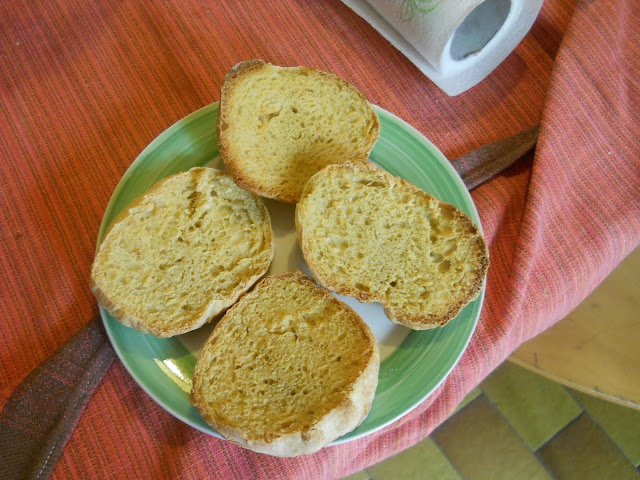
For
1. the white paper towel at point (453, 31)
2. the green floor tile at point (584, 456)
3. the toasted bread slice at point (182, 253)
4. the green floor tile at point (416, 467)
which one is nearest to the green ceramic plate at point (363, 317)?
the toasted bread slice at point (182, 253)

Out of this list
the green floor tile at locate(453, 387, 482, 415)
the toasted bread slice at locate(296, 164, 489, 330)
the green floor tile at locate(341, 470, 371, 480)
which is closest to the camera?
the toasted bread slice at locate(296, 164, 489, 330)

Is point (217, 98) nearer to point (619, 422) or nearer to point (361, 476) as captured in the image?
point (361, 476)

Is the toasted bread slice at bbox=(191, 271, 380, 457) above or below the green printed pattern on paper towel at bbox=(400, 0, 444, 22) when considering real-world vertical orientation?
below

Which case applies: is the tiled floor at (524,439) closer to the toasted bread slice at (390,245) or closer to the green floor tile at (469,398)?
the green floor tile at (469,398)

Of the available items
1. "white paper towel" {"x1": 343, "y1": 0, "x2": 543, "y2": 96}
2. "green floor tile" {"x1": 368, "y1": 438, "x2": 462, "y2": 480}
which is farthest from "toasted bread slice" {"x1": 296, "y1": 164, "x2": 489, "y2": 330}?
"green floor tile" {"x1": 368, "y1": 438, "x2": 462, "y2": 480}

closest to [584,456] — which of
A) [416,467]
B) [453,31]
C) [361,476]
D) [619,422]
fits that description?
[619,422]

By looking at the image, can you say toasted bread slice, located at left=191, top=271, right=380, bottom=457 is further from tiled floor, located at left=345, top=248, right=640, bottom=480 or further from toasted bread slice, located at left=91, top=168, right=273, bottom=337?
tiled floor, located at left=345, top=248, right=640, bottom=480

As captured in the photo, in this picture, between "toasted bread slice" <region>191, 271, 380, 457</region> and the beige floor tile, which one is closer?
"toasted bread slice" <region>191, 271, 380, 457</region>
